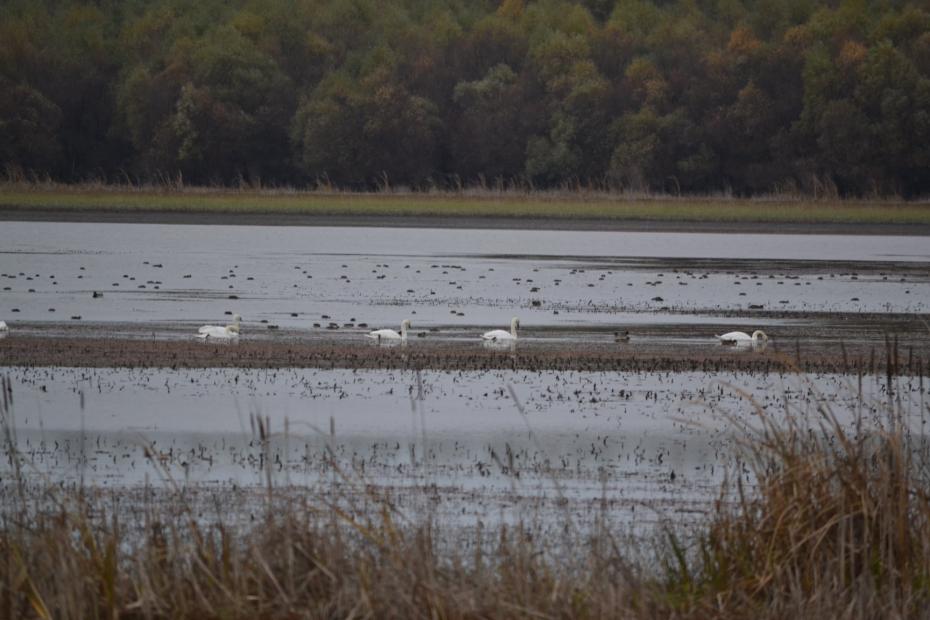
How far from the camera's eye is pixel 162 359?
18578 millimetres

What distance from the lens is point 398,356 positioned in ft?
63.5

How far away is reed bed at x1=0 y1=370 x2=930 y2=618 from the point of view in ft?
24.7

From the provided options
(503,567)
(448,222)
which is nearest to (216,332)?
(503,567)

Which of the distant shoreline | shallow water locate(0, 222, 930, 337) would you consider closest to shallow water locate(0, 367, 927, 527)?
shallow water locate(0, 222, 930, 337)

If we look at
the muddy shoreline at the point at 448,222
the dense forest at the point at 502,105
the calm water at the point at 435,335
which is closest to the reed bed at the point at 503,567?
the calm water at the point at 435,335

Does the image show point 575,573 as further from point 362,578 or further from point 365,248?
point 365,248

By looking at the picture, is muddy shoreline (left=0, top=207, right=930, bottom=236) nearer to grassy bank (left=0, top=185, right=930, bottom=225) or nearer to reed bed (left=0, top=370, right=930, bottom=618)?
grassy bank (left=0, top=185, right=930, bottom=225)

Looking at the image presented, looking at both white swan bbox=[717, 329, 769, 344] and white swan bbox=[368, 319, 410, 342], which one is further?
white swan bbox=[717, 329, 769, 344]

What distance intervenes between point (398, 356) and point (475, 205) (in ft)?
128

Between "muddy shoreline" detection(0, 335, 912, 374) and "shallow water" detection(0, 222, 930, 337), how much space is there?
5.82 feet

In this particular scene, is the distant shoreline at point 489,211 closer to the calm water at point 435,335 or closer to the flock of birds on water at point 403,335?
the calm water at point 435,335

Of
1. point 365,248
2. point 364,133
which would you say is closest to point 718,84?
point 364,133

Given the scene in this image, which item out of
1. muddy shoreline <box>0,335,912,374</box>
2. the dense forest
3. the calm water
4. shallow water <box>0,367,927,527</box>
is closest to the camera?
shallow water <box>0,367,927,527</box>

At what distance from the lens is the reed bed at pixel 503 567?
7527 millimetres
